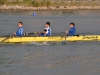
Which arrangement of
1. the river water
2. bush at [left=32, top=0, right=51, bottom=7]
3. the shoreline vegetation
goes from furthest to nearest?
bush at [left=32, top=0, right=51, bottom=7] → the shoreline vegetation → the river water

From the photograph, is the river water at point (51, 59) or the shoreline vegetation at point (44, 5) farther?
the shoreline vegetation at point (44, 5)

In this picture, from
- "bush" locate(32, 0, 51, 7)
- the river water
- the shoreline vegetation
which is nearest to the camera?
the river water

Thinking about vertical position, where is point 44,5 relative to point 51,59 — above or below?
above

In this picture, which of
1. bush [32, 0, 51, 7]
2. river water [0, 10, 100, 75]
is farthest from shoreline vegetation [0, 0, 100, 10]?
river water [0, 10, 100, 75]

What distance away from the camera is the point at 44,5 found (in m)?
90.4

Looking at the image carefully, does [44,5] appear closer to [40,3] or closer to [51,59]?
[40,3]

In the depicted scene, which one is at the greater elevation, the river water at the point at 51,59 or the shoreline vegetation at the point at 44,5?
the shoreline vegetation at the point at 44,5

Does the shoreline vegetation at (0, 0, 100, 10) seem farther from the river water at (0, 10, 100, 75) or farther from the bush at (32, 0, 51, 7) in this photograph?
the river water at (0, 10, 100, 75)

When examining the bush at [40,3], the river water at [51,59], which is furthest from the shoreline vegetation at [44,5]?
the river water at [51,59]

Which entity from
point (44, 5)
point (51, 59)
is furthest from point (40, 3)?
point (51, 59)

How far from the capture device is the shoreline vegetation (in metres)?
87.6

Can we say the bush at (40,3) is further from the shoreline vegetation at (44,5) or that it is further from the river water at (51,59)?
the river water at (51,59)

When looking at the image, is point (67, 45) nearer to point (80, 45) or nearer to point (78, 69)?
point (80, 45)

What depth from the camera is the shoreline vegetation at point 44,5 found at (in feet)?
287
